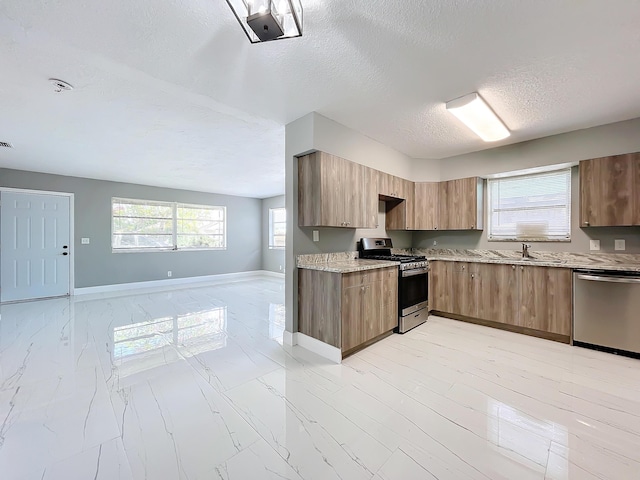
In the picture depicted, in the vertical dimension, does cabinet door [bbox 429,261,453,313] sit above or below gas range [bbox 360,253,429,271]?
below

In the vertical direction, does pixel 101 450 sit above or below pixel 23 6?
below

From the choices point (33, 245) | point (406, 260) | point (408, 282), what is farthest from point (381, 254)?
point (33, 245)

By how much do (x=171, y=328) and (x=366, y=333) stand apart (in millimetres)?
2735

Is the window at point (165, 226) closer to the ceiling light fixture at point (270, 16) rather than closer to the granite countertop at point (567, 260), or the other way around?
the granite countertop at point (567, 260)

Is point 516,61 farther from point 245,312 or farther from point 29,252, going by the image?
point 29,252

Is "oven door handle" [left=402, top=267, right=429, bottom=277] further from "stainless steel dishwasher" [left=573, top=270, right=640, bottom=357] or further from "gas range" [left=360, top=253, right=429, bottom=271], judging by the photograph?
"stainless steel dishwasher" [left=573, top=270, right=640, bottom=357]

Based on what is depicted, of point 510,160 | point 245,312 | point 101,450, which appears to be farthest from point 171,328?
point 510,160

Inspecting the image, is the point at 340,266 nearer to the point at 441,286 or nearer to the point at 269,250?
the point at 441,286

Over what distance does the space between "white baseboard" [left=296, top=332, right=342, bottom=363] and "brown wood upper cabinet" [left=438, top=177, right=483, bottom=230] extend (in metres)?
2.89

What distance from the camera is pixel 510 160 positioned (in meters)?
3.88

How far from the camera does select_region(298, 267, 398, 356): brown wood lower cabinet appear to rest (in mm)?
2744

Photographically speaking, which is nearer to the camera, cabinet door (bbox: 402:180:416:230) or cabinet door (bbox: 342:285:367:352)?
cabinet door (bbox: 342:285:367:352)

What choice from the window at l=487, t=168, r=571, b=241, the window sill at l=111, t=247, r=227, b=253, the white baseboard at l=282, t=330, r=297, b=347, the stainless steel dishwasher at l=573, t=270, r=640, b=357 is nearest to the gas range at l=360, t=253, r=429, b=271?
the window at l=487, t=168, r=571, b=241

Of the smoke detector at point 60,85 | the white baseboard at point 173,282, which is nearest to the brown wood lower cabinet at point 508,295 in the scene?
the smoke detector at point 60,85
